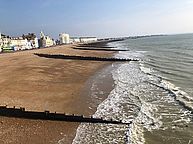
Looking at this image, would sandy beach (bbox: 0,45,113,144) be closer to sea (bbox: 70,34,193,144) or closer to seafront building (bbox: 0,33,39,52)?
sea (bbox: 70,34,193,144)

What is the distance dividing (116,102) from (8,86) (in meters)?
9.32

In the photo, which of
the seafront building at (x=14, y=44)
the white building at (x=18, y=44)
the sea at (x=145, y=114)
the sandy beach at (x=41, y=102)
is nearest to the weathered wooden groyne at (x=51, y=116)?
the sandy beach at (x=41, y=102)

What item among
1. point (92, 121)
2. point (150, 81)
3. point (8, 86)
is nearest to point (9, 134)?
point (92, 121)

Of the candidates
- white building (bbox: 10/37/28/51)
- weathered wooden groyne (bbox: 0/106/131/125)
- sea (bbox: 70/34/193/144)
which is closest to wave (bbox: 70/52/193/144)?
sea (bbox: 70/34/193/144)

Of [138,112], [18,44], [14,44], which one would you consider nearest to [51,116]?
[138,112]

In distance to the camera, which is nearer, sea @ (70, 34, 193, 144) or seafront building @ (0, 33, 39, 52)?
sea @ (70, 34, 193, 144)

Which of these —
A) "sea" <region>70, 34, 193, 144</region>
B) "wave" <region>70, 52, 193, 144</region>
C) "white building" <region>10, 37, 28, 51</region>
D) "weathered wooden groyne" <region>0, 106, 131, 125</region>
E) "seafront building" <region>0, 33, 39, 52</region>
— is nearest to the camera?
"sea" <region>70, 34, 193, 144</region>

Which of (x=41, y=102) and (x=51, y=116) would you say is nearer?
(x=51, y=116)

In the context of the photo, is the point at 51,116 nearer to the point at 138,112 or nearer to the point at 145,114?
the point at 138,112

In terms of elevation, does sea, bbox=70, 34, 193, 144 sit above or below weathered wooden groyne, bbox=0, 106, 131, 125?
below

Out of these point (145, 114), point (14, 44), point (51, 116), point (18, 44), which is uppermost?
point (14, 44)

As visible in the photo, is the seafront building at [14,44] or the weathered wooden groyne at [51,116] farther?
the seafront building at [14,44]

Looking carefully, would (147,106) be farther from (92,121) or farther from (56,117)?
(56,117)

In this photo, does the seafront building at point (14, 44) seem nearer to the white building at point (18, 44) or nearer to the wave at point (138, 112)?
the white building at point (18, 44)
